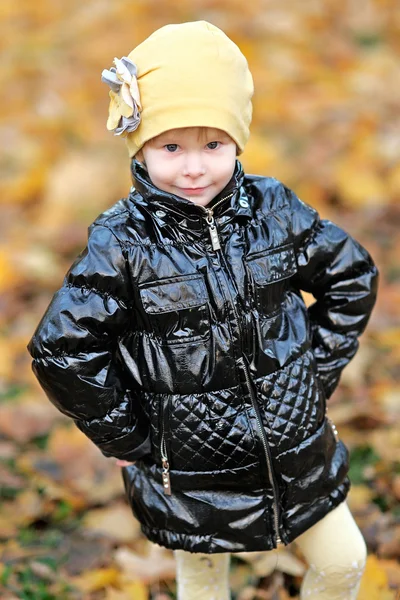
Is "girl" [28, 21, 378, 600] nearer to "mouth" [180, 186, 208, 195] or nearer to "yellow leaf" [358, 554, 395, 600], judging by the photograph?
"mouth" [180, 186, 208, 195]

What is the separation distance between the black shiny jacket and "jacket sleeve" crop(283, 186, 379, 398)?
0.9 inches

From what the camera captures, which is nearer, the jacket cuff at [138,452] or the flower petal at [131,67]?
the flower petal at [131,67]

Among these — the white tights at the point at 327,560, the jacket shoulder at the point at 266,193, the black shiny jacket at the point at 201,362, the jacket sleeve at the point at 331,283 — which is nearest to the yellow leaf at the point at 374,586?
the white tights at the point at 327,560

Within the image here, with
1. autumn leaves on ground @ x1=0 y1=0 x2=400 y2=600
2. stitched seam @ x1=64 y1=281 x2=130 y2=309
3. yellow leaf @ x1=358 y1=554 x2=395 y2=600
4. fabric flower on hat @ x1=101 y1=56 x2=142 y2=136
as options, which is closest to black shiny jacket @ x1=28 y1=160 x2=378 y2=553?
stitched seam @ x1=64 y1=281 x2=130 y2=309

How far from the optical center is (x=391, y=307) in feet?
15.3

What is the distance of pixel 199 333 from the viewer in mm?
2254

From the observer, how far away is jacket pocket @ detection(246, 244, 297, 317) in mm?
2270

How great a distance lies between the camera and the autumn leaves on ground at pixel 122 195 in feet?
10.3

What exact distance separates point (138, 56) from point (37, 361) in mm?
824

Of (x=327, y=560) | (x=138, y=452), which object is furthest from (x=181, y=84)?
(x=327, y=560)

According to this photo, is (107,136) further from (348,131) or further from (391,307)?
(391,307)

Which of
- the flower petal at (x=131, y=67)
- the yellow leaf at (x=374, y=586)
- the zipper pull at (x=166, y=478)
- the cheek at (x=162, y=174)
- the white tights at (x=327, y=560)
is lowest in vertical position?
the yellow leaf at (x=374, y=586)

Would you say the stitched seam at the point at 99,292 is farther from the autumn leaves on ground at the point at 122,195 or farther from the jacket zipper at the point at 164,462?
the autumn leaves on ground at the point at 122,195

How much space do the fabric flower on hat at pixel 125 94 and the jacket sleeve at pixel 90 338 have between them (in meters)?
0.28
